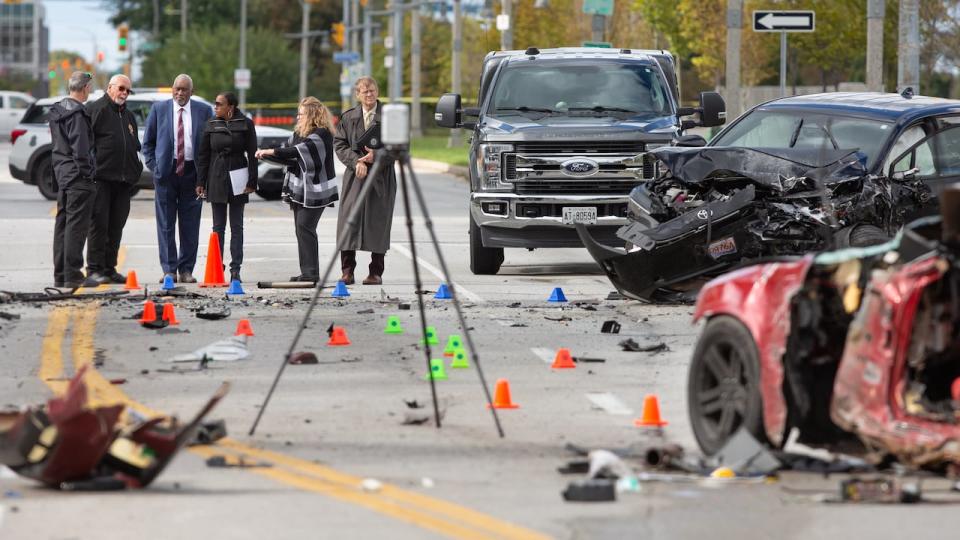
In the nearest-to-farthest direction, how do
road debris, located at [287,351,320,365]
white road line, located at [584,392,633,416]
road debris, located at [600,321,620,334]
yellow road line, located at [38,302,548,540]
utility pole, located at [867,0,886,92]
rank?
yellow road line, located at [38,302,548,540]
white road line, located at [584,392,633,416]
road debris, located at [287,351,320,365]
road debris, located at [600,321,620,334]
utility pole, located at [867,0,886,92]

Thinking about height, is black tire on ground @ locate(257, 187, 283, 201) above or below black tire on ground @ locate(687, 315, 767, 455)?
below

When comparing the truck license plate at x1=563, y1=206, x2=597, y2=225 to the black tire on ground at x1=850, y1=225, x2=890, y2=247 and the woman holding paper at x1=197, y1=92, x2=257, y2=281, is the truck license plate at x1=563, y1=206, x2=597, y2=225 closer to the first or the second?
the woman holding paper at x1=197, y1=92, x2=257, y2=281

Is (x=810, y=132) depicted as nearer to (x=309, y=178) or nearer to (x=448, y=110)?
(x=448, y=110)

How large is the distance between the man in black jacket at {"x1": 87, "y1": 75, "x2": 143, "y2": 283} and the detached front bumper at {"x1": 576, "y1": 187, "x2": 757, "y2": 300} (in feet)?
15.4

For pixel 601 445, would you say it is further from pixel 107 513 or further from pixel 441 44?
pixel 441 44

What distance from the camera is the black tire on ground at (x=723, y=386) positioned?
8180 mm

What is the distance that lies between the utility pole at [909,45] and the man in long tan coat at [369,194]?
9.78m

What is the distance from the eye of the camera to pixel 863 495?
759 cm

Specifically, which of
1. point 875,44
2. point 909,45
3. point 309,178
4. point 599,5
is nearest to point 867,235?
point 309,178

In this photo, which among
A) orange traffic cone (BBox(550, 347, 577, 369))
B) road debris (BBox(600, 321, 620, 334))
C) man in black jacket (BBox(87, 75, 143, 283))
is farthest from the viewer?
man in black jacket (BBox(87, 75, 143, 283))

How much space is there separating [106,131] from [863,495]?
11195 millimetres

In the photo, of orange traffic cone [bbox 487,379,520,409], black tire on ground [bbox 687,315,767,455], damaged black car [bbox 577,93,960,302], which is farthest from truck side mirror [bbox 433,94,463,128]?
black tire on ground [bbox 687,315,767,455]

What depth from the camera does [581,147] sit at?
18422 millimetres

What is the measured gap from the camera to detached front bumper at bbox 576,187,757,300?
1467cm
